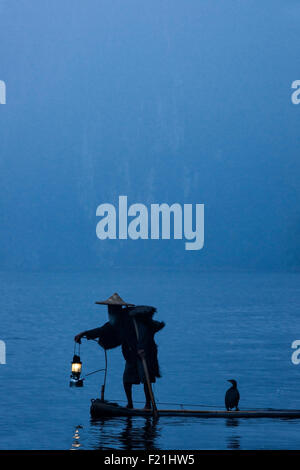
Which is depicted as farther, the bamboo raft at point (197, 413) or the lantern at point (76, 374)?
the lantern at point (76, 374)

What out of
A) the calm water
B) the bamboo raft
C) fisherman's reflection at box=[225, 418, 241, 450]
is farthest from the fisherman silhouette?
fisherman's reflection at box=[225, 418, 241, 450]

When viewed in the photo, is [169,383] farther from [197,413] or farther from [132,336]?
[132,336]

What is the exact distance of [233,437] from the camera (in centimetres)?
1316

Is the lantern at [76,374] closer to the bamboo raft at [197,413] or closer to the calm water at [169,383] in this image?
the bamboo raft at [197,413]

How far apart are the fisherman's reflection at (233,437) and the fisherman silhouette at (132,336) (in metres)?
1.30

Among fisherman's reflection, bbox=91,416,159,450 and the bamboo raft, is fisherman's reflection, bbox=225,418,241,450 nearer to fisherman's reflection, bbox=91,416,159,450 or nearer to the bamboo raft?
the bamboo raft

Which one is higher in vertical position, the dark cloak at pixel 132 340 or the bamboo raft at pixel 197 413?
the dark cloak at pixel 132 340

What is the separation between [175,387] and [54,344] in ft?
49.6

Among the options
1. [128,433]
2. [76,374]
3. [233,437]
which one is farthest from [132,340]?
[233,437]

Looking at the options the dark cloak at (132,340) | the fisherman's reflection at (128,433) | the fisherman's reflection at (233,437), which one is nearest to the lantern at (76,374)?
the dark cloak at (132,340)

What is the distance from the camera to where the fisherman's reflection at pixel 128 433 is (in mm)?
12527

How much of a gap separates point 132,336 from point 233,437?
2389 millimetres

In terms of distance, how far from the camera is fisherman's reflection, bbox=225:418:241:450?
12.7 m
